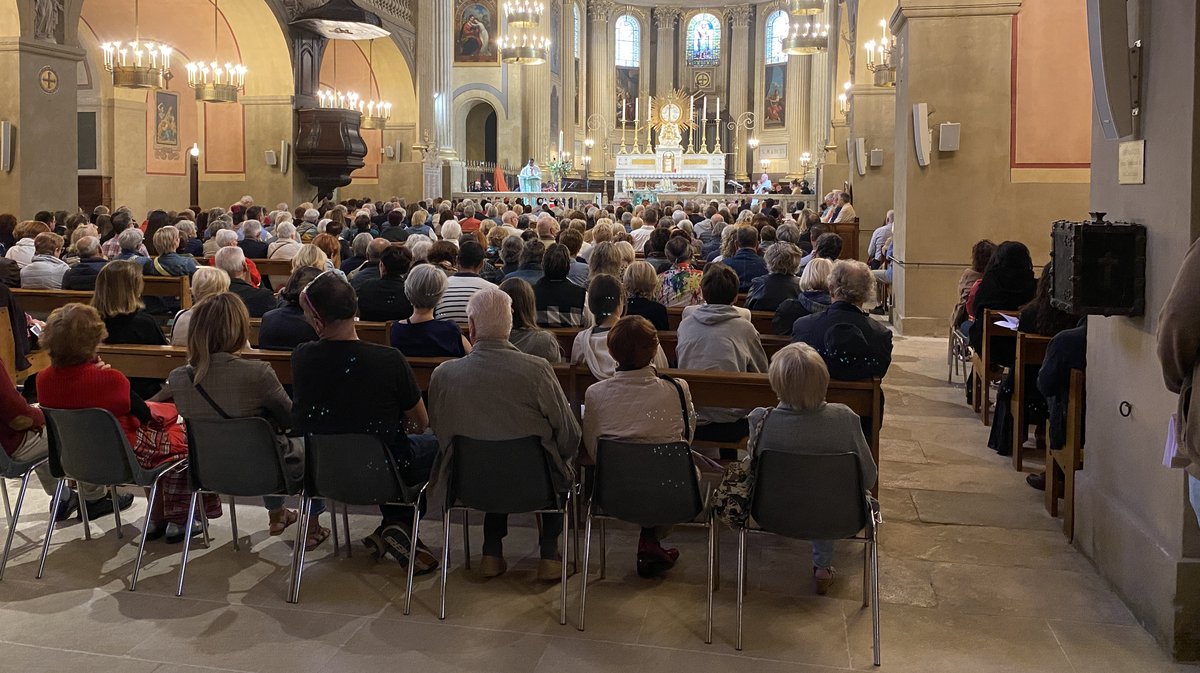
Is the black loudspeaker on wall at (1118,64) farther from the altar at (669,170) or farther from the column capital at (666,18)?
the column capital at (666,18)

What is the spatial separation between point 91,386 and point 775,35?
33585 millimetres

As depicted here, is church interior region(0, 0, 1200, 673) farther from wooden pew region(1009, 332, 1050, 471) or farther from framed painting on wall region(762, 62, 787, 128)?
framed painting on wall region(762, 62, 787, 128)

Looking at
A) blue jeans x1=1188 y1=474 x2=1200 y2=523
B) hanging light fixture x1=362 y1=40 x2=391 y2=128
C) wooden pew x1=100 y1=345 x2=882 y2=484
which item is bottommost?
blue jeans x1=1188 y1=474 x2=1200 y2=523

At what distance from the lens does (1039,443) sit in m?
6.21

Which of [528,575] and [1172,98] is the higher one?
[1172,98]

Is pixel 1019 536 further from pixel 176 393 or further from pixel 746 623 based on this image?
pixel 176 393

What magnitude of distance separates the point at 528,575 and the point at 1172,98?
9.49ft

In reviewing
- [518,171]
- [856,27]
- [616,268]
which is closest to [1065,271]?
[616,268]

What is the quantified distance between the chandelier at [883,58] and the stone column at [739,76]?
21.4 m

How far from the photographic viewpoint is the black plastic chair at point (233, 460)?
3.99 metres

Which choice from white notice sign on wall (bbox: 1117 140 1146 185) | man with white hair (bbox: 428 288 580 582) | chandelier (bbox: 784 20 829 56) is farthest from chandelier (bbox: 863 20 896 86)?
man with white hair (bbox: 428 288 580 582)

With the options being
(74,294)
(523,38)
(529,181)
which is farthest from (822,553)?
(529,181)

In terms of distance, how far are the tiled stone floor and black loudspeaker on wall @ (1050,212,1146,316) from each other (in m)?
1.11

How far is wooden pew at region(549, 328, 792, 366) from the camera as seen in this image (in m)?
5.88
